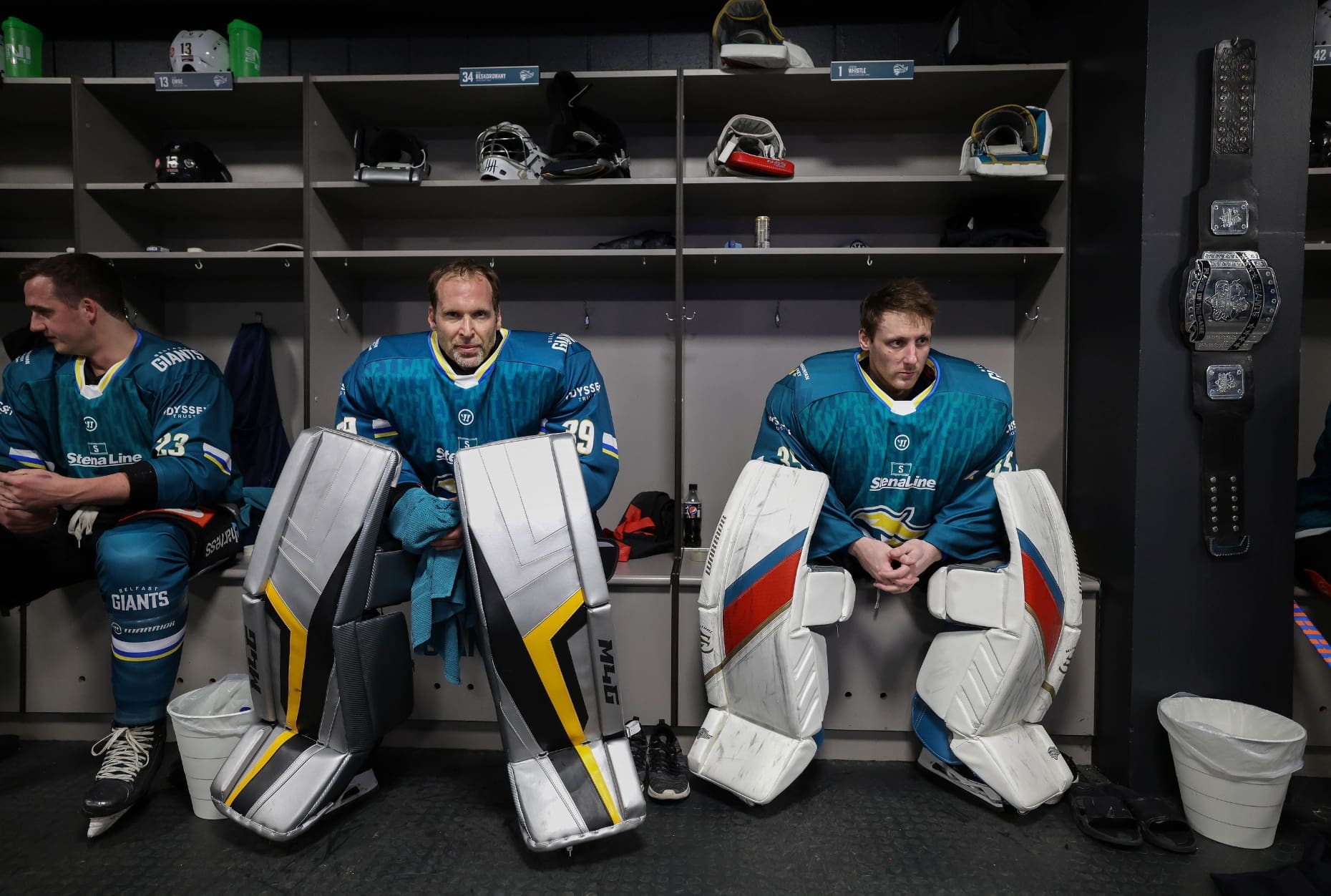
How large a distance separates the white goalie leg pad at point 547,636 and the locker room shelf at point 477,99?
143cm

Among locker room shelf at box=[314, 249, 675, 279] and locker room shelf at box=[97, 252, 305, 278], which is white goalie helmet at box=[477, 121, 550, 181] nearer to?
locker room shelf at box=[314, 249, 675, 279]

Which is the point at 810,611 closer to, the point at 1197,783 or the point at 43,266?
the point at 1197,783

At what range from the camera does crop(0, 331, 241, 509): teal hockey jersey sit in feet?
5.81

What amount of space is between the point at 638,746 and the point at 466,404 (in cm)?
99

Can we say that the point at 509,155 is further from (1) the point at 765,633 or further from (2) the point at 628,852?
(2) the point at 628,852

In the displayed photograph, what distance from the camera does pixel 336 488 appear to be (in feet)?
4.58

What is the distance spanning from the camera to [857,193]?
2.26 metres

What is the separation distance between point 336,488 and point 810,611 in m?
1.07

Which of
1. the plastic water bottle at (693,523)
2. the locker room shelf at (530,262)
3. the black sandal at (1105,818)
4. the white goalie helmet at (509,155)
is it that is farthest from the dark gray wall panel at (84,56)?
the black sandal at (1105,818)

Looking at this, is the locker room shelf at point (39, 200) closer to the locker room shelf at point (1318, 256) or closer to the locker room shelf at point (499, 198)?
the locker room shelf at point (499, 198)

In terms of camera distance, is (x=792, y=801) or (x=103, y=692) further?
(x=103, y=692)

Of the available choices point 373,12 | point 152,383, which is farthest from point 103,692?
point 373,12

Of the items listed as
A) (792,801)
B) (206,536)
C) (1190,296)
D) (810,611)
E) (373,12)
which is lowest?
(792,801)

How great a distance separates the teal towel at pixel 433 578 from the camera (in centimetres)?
144
